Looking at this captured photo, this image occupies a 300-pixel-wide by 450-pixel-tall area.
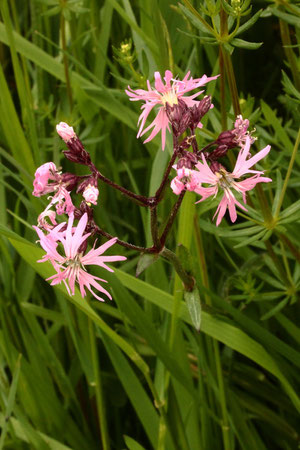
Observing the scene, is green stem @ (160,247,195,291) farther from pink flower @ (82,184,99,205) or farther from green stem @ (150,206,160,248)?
pink flower @ (82,184,99,205)

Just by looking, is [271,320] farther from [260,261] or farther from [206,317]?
[206,317]

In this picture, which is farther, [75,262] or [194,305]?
[194,305]

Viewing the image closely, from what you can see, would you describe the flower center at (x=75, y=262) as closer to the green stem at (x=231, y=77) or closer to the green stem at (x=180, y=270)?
the green stem at (x=180, y=270)

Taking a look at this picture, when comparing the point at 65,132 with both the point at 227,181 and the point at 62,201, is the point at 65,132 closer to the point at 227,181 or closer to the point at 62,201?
the point at 62,201

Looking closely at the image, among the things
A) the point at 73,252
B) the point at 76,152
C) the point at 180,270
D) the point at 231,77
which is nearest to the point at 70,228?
the point at 73,252

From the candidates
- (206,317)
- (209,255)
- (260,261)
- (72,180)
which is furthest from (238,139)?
(209,255)

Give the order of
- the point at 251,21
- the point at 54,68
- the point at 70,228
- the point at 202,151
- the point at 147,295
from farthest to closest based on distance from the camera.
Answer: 1. the point at 54,68
2. the point at 147,295
3. the point at 251,21
4. the point at 202,151
5. the point at 70,228

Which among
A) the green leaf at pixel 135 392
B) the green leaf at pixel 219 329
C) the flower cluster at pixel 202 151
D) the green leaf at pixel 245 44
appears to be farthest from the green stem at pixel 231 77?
the green leaf at pixel 135 392
